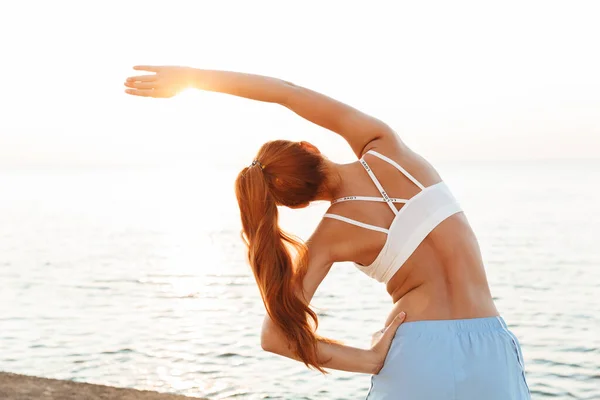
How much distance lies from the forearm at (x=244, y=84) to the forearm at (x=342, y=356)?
2.49 ft

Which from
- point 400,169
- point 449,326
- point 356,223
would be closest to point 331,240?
point 356,223

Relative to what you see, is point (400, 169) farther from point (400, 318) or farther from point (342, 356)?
point (342, 356)

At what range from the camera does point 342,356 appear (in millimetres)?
2229

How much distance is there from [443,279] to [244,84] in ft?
2.78

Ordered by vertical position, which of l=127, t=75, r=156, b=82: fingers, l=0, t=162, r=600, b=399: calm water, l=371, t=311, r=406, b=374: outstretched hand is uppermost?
l=127, t=75, r=156, b=82: fingers

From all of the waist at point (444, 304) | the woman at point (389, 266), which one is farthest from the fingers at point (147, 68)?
the waist at point (444, 304)

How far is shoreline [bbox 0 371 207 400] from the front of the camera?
16.4ft

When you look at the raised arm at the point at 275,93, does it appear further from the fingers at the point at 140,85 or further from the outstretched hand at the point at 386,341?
the outstretched hand at the point at 386,341

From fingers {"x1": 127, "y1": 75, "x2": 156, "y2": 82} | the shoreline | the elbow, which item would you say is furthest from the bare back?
the shoreline

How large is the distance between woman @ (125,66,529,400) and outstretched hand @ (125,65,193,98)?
0.43m

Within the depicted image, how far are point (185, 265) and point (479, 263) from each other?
26741 millimetres

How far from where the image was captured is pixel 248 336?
14.5 metres

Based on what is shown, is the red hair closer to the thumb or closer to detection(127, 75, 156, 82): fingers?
the thumb

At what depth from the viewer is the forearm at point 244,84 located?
243cm
